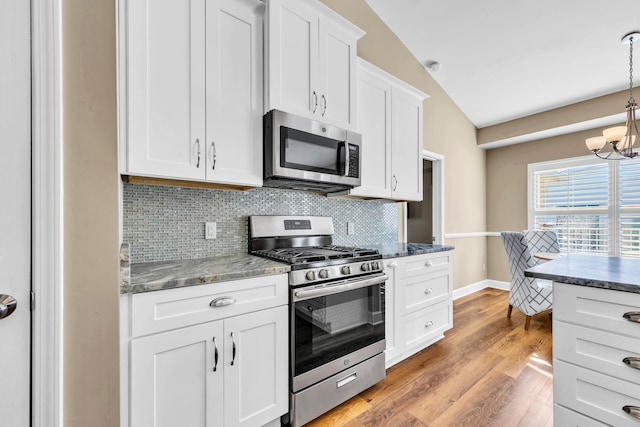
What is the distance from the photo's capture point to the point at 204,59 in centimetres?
151

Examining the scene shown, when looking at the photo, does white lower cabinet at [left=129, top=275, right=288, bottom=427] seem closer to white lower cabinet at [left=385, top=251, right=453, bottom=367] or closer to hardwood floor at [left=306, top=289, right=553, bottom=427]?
hardwood floor at [left=306, top=289, right=553, bottom=427]

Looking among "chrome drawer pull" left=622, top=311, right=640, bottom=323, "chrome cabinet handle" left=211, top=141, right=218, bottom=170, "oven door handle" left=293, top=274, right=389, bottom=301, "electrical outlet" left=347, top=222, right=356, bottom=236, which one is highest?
"chrome cabinet handle" left=211, top=141, right=218, bottom=170

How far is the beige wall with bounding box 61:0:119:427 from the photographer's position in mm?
976

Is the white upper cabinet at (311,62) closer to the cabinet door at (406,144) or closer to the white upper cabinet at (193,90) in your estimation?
the white upper cabinet at (193,90)

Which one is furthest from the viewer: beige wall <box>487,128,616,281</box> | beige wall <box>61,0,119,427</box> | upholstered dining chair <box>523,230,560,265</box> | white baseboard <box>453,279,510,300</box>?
beige wall <box>487,128,616,281</box>

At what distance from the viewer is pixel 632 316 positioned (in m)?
1.04

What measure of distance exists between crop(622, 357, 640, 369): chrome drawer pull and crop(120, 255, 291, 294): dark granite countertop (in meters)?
1.46

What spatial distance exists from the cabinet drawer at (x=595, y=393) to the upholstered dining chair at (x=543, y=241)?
2.72 m

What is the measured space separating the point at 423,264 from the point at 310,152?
142 centimetres

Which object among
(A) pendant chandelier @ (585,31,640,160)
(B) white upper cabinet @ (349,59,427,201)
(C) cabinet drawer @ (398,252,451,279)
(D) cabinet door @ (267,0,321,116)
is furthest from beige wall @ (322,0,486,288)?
(A) pendant chandelier @ (585,31,640,160)

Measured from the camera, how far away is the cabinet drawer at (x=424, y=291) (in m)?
2.26

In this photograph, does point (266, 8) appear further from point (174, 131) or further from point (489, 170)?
point (489, 170)

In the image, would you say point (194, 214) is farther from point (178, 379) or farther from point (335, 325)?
point (335, 325)
